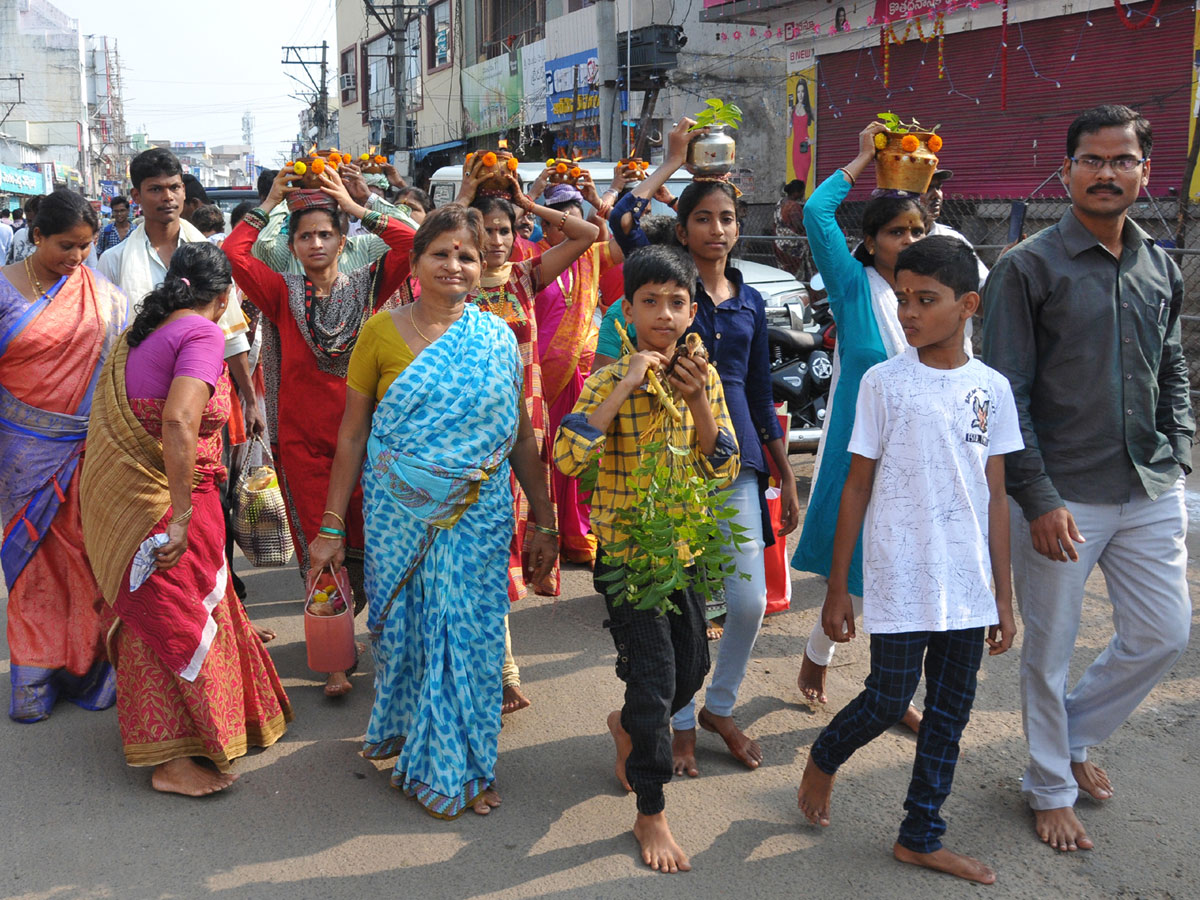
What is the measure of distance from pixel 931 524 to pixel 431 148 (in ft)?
106

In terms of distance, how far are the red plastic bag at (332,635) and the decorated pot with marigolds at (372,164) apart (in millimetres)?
2640

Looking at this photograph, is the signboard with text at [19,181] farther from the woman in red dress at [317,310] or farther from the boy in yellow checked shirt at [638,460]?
the boy in yellow checked shirt at [638,460]

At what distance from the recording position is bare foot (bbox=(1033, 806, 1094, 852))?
3.16 m

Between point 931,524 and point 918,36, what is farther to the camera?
point 918,36

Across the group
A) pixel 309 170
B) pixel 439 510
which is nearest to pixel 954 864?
pixel 439 510

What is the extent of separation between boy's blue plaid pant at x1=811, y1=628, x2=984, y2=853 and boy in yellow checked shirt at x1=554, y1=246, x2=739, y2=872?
0.52m

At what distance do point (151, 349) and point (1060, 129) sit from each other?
11896 millimetres

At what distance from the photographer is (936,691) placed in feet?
9.96

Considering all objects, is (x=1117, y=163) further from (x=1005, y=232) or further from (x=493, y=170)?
(x=1005, y=232)

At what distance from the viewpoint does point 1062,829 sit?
3.19 m

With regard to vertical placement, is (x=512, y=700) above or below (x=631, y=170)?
below

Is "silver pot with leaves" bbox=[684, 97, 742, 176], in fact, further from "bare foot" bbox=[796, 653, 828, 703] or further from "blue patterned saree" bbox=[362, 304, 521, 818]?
"bare foot" bbox=[796, 653, 828, 703]

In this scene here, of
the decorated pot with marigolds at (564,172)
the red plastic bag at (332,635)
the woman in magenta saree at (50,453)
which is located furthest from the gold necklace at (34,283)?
the decorated pot with marigolds at (564,172)

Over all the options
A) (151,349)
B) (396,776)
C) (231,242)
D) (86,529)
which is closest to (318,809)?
(396,776)
